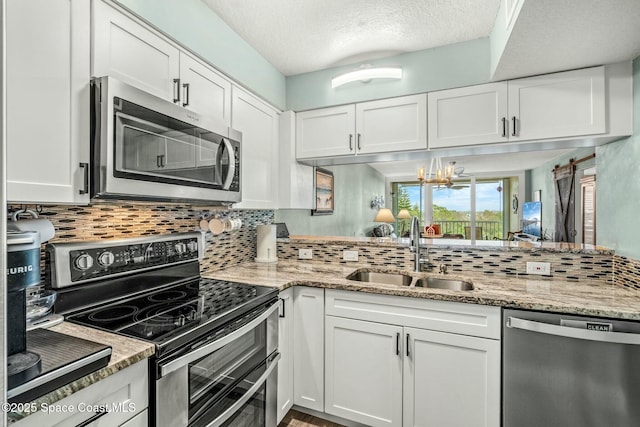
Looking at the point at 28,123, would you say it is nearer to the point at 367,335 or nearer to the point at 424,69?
the point at 367,335

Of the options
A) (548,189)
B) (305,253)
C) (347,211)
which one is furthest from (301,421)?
(548,189)

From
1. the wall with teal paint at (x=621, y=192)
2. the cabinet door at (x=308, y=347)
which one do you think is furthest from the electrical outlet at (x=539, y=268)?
the cabinet door at (x=308, y=347)

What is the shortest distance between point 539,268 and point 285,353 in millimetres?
1595

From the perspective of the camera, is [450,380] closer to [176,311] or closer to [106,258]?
[176,311]

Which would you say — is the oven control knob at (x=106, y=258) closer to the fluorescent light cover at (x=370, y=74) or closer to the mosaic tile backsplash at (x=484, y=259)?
the mosaic tile backsplash at (x=484, y=259)

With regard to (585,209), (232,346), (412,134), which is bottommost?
(232,346)

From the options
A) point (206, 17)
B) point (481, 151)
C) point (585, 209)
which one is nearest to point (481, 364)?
point (481, 151)

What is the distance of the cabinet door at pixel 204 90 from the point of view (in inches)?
61.1

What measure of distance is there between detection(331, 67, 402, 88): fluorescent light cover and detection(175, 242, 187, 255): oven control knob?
5.00 feet

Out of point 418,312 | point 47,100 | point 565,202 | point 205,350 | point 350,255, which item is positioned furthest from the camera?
point 565,202

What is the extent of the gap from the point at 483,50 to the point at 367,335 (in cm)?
187

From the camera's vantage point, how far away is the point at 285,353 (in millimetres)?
1805

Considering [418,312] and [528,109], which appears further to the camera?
[528,109]

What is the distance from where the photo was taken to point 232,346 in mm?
1326
